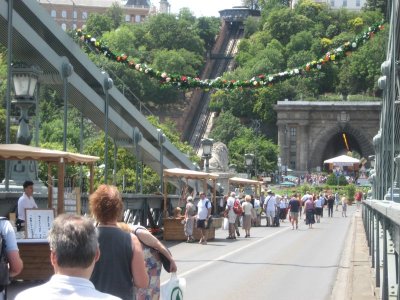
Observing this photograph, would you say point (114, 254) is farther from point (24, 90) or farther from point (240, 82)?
point (240, 82)

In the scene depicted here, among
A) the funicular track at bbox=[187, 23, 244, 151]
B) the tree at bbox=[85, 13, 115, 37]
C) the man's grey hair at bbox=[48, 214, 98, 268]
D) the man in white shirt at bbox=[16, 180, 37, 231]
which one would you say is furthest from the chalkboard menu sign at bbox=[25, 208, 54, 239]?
the tree at bbox=[85, 13, 115, 37]

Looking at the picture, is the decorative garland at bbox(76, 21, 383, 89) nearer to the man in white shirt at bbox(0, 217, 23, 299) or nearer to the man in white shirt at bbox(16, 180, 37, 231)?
the man in white shirt at bbox(16, 180, 37, 231)

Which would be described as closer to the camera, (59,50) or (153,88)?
(59,50)

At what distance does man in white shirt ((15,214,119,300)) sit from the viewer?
17.9ft

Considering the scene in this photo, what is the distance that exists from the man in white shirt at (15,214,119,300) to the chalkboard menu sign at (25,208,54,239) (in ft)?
39.7

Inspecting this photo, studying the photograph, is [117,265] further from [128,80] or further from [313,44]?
[313,44]

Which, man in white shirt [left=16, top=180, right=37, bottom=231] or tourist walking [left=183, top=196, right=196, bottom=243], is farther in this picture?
tourist walking [left=183, top=196, right=196, bottom=243]

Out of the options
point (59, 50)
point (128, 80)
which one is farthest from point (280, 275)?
point (128, 80)

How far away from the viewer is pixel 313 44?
17588 centimetres

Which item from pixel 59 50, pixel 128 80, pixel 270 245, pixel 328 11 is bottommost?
pixel 270 245

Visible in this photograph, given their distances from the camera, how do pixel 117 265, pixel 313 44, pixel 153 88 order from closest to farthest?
pixel 117 265, pixel 153 88, pixel 313 44

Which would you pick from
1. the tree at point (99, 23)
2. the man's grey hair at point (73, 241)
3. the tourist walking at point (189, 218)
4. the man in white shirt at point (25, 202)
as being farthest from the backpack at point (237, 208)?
the tree at point (99, 23)

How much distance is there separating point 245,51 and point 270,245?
150641 mm

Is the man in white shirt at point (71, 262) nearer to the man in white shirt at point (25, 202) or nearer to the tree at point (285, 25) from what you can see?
the man in white shirt at point (25, 202)
